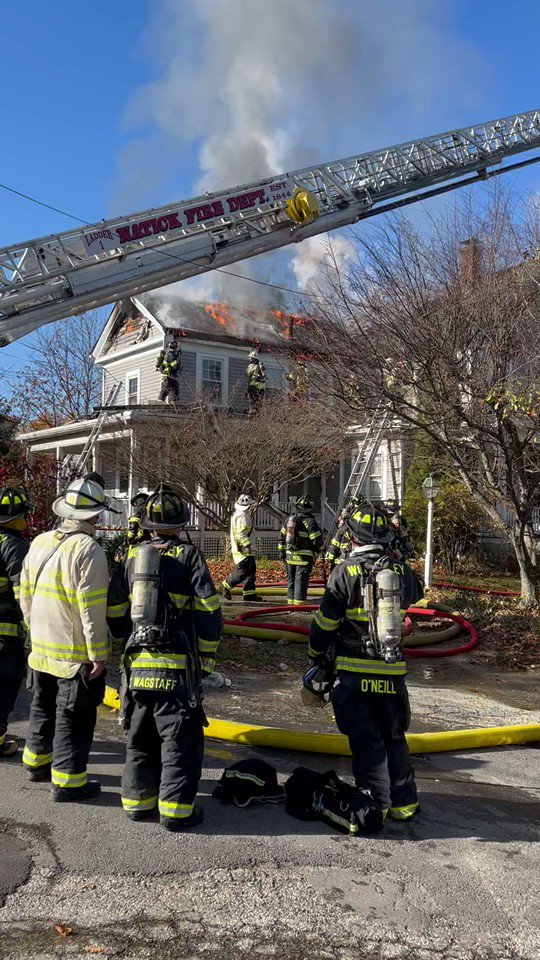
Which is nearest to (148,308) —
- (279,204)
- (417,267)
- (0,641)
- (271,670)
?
(279,204)

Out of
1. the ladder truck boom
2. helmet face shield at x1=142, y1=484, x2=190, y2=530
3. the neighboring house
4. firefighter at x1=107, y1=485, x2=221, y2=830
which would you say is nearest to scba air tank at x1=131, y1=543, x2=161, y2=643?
firefighter at x1=107, y1=485, x2=221, y2=830

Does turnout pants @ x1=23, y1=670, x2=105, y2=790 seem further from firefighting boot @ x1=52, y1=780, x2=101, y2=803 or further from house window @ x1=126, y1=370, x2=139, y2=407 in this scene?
house window @ x1=126, y1=370, x2=139, y2=407

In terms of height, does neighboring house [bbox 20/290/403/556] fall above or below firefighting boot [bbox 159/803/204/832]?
above

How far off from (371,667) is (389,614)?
0.31 m

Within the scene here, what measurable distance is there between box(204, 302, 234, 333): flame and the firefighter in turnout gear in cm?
1875

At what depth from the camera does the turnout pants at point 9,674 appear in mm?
4613

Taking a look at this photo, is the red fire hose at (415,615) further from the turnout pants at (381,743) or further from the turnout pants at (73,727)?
the turnout pants at (73,727)

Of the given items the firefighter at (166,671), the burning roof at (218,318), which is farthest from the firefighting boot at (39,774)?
the burning roof at (218,318)

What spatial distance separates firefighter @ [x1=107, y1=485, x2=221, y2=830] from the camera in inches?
145

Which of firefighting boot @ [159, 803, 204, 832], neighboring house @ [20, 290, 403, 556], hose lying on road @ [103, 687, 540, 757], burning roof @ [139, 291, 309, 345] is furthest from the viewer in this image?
burning roof @ [139, 291, 309, 345]

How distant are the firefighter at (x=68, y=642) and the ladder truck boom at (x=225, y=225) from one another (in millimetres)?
6160

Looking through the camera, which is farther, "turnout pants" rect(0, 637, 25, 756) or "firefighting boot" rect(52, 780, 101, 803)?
"turnout pants" rect(0, 637, 25, 756)

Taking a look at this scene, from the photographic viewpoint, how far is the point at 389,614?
151 inches

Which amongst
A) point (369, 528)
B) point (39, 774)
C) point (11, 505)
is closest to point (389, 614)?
point (369, 528)
